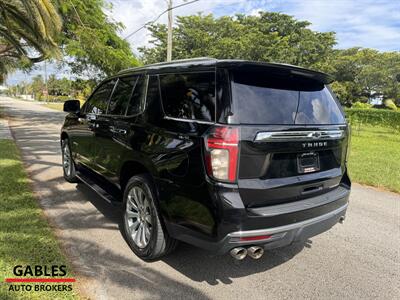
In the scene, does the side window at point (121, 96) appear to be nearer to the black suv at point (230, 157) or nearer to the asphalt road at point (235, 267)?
the black suv at point (230, 157)

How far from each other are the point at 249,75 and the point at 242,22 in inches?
1600

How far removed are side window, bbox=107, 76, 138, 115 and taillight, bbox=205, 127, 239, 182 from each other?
1.74 metres

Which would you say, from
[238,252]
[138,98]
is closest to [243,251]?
[238,252]

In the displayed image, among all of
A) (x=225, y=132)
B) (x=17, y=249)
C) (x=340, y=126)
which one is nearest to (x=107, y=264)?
(x=17, y=249)

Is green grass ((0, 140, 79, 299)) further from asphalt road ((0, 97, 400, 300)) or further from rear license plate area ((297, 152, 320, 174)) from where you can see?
rear license plate area ((297, 152, 320, 174))

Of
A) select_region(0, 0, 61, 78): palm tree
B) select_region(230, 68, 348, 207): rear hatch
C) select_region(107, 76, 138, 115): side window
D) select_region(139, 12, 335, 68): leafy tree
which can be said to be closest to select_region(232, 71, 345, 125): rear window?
select_region(230, 68, 348, 207): rear hatch

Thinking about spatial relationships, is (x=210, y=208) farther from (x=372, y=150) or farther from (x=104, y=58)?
(x=104, y=58)

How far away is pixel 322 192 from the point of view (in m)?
3.07

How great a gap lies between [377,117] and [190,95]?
64.1ft

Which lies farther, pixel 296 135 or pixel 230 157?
pixel 296 135

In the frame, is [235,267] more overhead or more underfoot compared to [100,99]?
more underfoot

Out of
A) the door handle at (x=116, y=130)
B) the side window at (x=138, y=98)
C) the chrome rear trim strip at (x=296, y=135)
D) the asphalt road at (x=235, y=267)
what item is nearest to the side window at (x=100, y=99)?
the door handle at (x=116, y=130)

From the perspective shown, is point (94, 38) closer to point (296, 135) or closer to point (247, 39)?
point (296, 135)

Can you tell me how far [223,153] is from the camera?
2.44m
